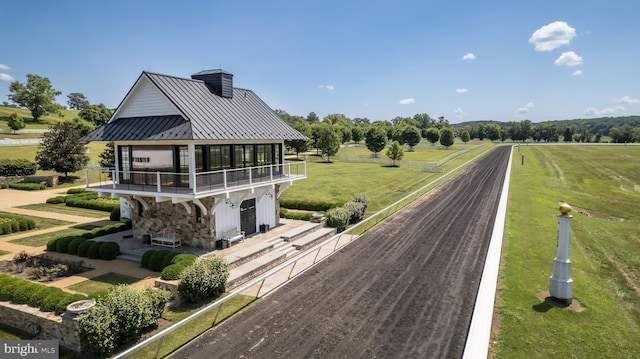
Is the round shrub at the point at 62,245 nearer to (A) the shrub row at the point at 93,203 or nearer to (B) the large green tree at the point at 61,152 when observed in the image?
(A) the shrub row at the point at 93,203

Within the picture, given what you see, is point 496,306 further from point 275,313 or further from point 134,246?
point 134,246

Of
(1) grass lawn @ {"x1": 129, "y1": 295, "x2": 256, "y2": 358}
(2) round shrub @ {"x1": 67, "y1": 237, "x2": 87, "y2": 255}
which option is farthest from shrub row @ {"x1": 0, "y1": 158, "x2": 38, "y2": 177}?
(1) grass lawn @ {"x1": 129, "y1": 295, "x2": 256, "y2": 358}

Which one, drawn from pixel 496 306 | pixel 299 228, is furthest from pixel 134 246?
pixel 496 306

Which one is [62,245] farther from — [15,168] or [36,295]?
[15,168]

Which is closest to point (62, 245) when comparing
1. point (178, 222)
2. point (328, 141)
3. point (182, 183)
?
point (178, 222)

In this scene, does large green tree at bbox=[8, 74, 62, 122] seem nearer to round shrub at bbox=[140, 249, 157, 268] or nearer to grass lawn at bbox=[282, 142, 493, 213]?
grass lawn at bbox=[282, 142, 493, 213]

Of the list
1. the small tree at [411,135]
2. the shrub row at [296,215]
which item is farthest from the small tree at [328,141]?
the shrub row at [296,215]
